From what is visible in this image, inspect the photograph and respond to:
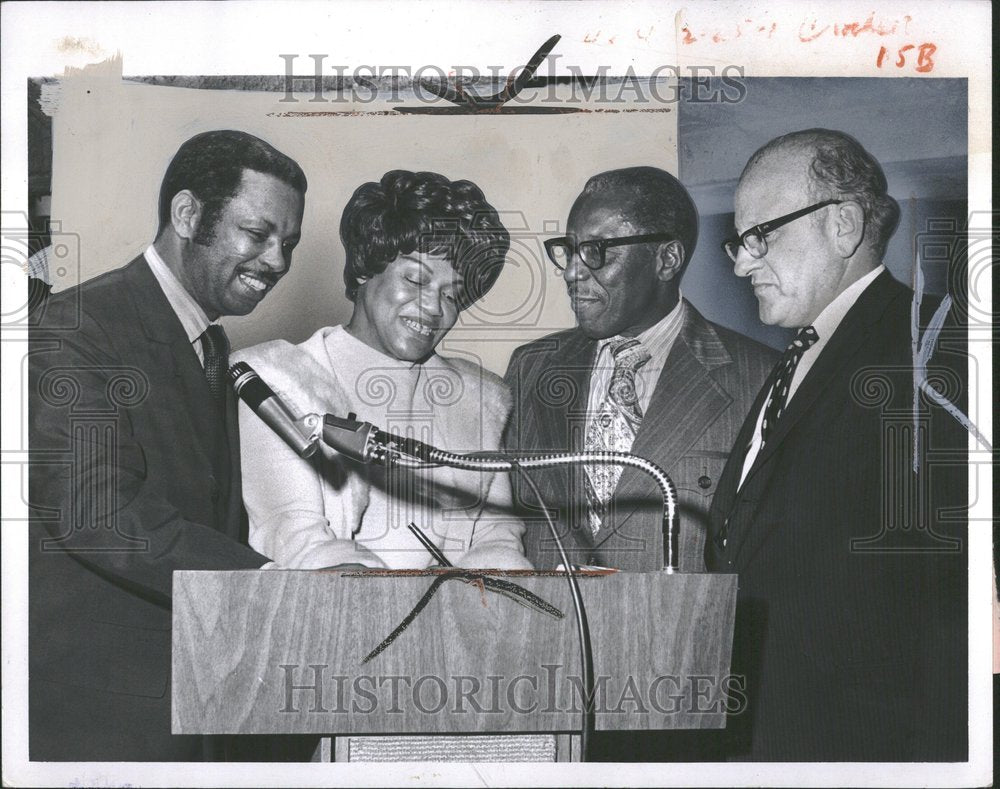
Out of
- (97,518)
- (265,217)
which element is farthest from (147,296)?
(97,518)

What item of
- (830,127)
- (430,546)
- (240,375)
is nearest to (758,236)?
(830,127)

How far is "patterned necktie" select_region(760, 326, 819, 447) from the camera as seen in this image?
281 cm

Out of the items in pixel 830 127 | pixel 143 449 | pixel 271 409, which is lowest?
pixel 143 449

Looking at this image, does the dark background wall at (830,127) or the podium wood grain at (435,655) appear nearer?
the podium wood grain at (435,655)

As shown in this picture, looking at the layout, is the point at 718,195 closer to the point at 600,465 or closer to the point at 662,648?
the point at 600,465

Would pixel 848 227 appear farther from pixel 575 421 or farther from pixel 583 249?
pixel 575 421

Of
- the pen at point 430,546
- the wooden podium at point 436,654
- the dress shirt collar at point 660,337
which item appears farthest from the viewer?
the dress shirt collar at point 660,337

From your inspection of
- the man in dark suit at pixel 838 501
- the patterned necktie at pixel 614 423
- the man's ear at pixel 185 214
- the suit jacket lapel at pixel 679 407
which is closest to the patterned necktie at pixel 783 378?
the man in dark suit at pixel 838 501

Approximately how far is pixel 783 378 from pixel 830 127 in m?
0.69

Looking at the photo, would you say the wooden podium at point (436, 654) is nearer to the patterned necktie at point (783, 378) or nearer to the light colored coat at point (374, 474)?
the light colored coat at point (374, 474)

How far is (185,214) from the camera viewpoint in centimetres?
282

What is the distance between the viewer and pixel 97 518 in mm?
2766

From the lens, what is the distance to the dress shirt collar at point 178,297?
2.81 metres

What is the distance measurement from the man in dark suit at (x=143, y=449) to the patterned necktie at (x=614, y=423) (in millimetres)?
887
